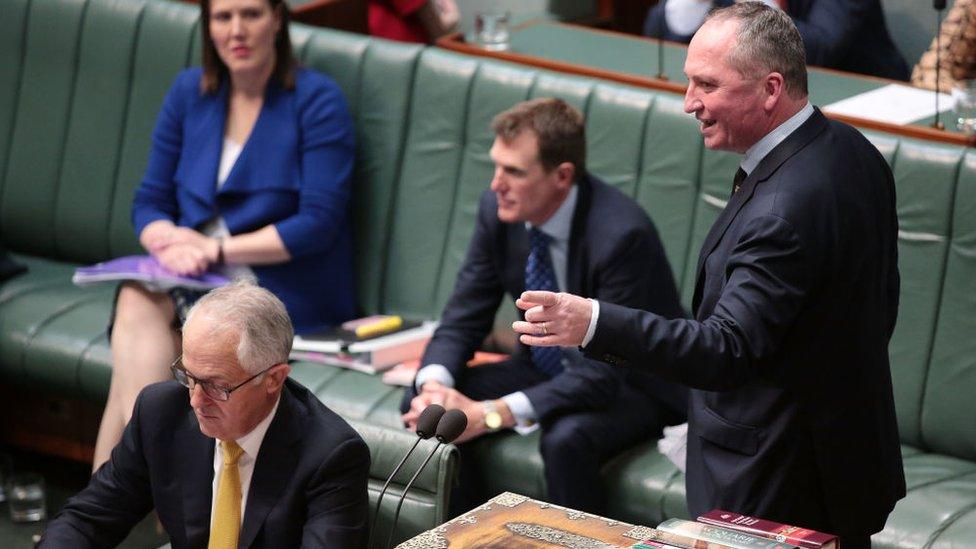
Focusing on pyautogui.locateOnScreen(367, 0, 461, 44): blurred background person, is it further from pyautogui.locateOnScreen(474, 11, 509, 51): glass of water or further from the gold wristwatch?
the gold wristwatch

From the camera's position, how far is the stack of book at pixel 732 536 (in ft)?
6.72

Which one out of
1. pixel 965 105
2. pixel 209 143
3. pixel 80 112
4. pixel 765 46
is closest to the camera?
pixel 765 46

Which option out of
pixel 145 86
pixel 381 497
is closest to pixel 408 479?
pixel 381 497

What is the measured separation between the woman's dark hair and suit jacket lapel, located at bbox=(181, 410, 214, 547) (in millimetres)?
1803

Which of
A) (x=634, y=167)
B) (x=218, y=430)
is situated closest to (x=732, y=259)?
(x=218, y=430)

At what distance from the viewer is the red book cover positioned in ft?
6.76

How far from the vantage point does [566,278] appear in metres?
3.57

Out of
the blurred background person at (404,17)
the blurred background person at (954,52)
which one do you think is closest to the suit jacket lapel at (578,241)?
the blurred background person at (954,52)

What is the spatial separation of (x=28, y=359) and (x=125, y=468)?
5.62 feet

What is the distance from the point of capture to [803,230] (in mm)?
2312

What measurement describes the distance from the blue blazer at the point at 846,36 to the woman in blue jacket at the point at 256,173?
3.47ft

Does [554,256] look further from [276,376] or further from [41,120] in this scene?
[41,120]

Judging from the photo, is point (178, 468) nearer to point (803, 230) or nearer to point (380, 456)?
point (380, 456)

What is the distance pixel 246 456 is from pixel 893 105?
212 centimetres
